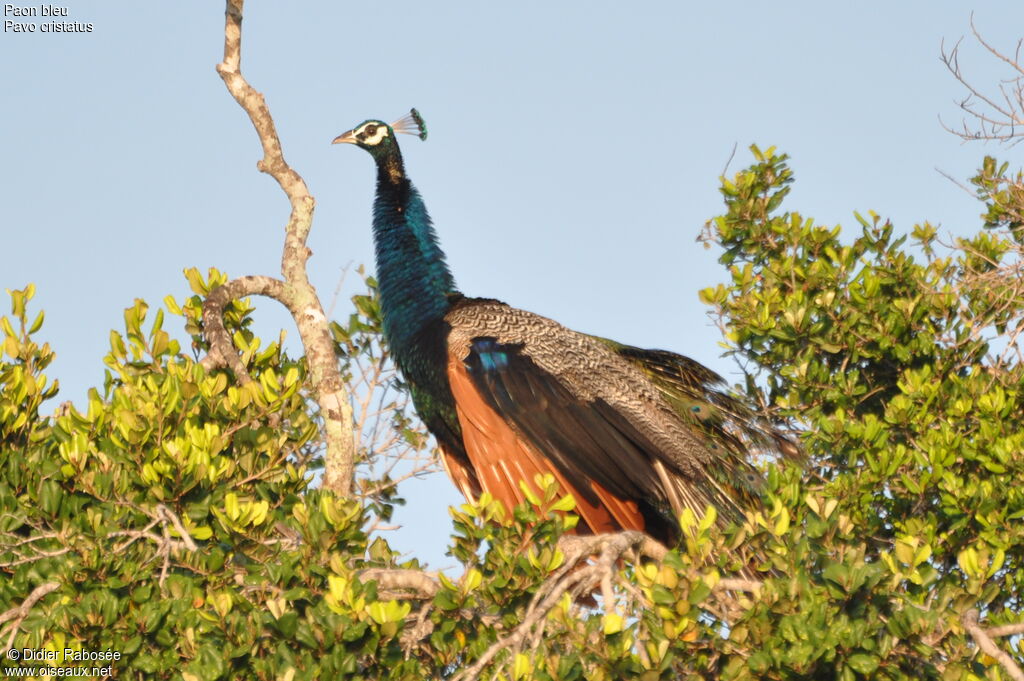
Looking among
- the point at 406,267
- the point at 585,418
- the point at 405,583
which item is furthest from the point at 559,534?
the point at 406,267

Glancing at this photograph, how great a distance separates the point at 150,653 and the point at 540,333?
3550 millimetres

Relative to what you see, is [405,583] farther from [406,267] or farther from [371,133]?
[371,133]

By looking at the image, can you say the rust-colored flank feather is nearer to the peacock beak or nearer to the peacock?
the peacock

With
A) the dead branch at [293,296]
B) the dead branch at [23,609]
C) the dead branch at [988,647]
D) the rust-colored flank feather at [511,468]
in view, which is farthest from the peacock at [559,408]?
the dead branch at [23,609]

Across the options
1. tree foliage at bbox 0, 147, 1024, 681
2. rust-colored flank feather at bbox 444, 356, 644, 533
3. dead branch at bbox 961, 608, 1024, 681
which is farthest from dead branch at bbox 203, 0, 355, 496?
dead branch at bbox 961, 608, 1024, 681

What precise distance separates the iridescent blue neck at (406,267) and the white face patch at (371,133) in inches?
13.8

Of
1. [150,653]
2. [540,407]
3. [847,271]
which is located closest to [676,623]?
[150,653]

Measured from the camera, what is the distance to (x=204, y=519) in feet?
16.9

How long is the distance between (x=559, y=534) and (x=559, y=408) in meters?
2.22

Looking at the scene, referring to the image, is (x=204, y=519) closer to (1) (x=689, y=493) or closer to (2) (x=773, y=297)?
(1) (x=689, y=493)

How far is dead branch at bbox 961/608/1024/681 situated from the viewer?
409 cm

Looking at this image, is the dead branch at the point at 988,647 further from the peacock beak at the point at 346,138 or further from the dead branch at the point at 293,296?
the peacock beak at the point at 346,138

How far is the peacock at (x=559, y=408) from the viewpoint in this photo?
682 centimetres

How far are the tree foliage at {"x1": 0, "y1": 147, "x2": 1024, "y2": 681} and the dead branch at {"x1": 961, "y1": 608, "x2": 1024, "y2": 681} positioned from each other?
0.04 feet
